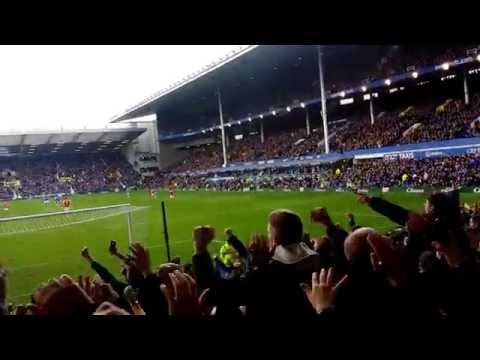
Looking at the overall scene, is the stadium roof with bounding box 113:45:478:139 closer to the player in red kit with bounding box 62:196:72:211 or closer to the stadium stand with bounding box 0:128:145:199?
the stadium stand with bounding box 0:128:145:199

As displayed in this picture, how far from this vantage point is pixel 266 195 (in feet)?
52.1

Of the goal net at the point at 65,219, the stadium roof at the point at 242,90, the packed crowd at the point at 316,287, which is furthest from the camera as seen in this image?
the stadium roof at the point at 242,90

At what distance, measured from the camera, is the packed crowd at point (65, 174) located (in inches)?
378

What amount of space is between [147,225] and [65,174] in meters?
3.22

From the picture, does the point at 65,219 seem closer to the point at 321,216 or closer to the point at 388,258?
the point at 321,216

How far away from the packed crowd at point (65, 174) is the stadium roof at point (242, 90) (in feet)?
6.00

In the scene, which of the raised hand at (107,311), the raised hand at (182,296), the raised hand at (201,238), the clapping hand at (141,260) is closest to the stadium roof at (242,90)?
the raised hand at (201,238)

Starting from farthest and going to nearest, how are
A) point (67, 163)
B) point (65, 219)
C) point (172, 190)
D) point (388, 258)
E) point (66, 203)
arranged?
point (172, 190), point (67, 163), point (66, 203), point (65, 219), point (388, 258)

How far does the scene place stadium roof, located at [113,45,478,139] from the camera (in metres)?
10.4

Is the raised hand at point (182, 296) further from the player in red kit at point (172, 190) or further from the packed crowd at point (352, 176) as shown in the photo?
the player in red kit at point (172, 190)

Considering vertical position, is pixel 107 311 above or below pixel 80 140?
below

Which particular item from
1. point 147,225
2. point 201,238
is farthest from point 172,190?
point 201,238

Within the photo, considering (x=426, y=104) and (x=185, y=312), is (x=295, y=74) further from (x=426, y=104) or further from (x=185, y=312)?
(x=185, y=312)

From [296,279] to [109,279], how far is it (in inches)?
66.4
